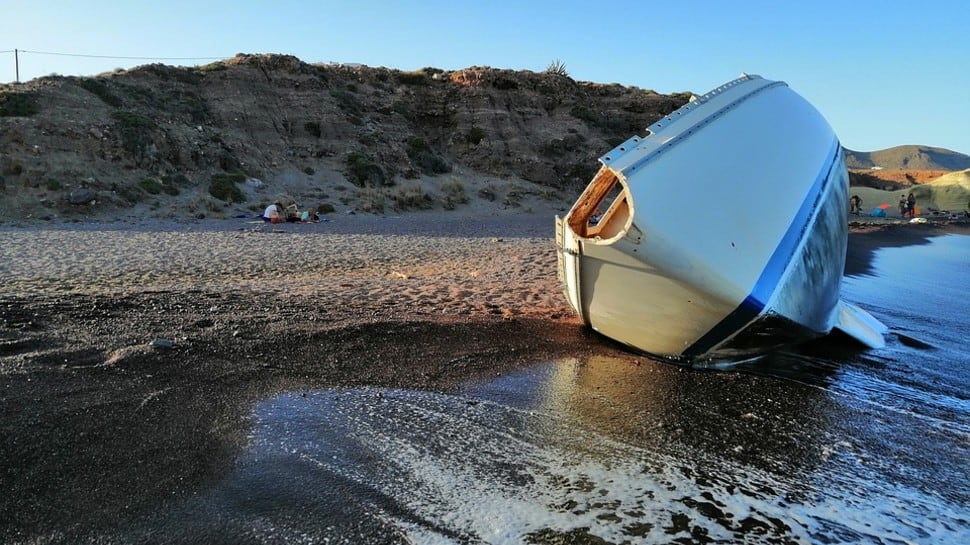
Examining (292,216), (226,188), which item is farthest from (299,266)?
(226,188)

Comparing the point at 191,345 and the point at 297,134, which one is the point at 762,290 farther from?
the point at 297,134

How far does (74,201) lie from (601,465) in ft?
56.1

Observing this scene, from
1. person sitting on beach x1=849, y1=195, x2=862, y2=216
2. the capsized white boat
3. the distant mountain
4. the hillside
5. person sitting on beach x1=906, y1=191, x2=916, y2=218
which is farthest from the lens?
the distant mountain

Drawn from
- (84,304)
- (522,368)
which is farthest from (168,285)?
(522,368)

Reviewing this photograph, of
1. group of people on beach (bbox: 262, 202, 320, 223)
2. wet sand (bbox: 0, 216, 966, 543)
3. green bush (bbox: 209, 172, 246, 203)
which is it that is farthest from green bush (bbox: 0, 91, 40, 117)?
wet sand (bbox: 0, 216, 966, 543)

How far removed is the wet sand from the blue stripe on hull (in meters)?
0.84

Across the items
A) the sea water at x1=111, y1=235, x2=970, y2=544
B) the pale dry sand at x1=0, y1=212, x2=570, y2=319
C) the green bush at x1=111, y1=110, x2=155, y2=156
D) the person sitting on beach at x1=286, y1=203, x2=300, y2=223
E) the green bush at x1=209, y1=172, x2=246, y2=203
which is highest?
the green bush at x1=111, y1=110, x2=155, y2=156

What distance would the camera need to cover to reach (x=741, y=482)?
3.33 metres

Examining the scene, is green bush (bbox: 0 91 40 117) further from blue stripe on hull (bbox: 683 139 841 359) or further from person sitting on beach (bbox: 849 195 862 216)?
person sitting on beach (bbox: 849 195 862 216)

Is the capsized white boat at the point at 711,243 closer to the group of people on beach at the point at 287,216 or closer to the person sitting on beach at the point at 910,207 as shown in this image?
the group of people on beach at the point at 287,216

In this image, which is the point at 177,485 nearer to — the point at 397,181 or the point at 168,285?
the point at 168,285

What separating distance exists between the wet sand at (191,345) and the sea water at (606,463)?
0.33 meters

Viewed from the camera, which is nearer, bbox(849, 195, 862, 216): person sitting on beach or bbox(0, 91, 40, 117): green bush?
bbox(0, 91, 40, 117): green bush

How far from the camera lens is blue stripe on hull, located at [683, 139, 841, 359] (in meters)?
4.66
